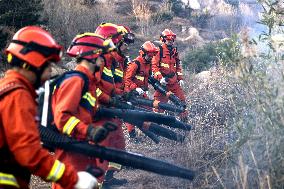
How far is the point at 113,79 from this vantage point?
6.54 meters

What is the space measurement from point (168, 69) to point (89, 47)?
6104mm

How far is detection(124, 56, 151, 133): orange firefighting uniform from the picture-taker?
8953 millimetres

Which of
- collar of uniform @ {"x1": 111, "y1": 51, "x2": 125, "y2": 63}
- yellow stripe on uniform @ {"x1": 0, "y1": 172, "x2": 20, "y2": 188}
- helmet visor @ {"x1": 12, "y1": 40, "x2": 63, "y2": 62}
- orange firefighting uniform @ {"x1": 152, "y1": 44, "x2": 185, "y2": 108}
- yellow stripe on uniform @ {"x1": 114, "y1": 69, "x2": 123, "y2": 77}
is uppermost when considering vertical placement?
helmet visor @ {"x1": 12, "y1": 40, "x2": 63, "y2": 62}

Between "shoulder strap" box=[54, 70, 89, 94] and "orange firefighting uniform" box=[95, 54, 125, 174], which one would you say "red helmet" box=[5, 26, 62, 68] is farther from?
"orange firefighting uniform" box=[95, 54, 125, 174]

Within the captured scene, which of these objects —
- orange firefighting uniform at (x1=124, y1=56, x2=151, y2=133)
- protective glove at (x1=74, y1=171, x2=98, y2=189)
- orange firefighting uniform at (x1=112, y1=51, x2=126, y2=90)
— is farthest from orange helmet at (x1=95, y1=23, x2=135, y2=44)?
protective glove at (x1=74, y1=171, x2=98, y2=189)

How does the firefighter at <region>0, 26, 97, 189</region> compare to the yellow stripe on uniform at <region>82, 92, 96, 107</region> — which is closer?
the firefighter at <region>0, 26, 97, 189</region>

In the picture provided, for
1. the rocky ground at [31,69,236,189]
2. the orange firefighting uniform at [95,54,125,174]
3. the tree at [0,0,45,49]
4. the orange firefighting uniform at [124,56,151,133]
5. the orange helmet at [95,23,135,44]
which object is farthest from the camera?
the tree at [0,0,45,49]

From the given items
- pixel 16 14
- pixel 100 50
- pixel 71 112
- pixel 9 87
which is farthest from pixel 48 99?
pixel 16 14

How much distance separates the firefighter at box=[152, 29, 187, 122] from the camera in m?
10.4

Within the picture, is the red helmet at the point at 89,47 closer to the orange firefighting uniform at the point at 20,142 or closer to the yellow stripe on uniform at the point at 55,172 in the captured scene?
the orange firefighting uniform at the point at 20,142

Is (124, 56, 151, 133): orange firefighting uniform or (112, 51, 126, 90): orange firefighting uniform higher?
(112, 51, 126, 90): orange firefighting uniform

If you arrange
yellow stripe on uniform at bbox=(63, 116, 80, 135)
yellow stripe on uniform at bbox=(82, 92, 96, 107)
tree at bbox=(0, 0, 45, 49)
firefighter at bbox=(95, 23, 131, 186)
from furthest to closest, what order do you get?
tree at bbox=(0, 0, 45, 49)
firefighter at bbox=(95, 23, 131, 186)
yellow stripe on uniform at bbox=(82, 92, 96, 107)
yellow stripe on uniform at bbox=(63, 116, 80, 135)

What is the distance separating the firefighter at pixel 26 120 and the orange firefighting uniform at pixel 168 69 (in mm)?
7189

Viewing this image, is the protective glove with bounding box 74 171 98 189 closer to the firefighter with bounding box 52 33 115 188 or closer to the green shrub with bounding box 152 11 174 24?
the firefighter with bounding box 52 33 115 188
